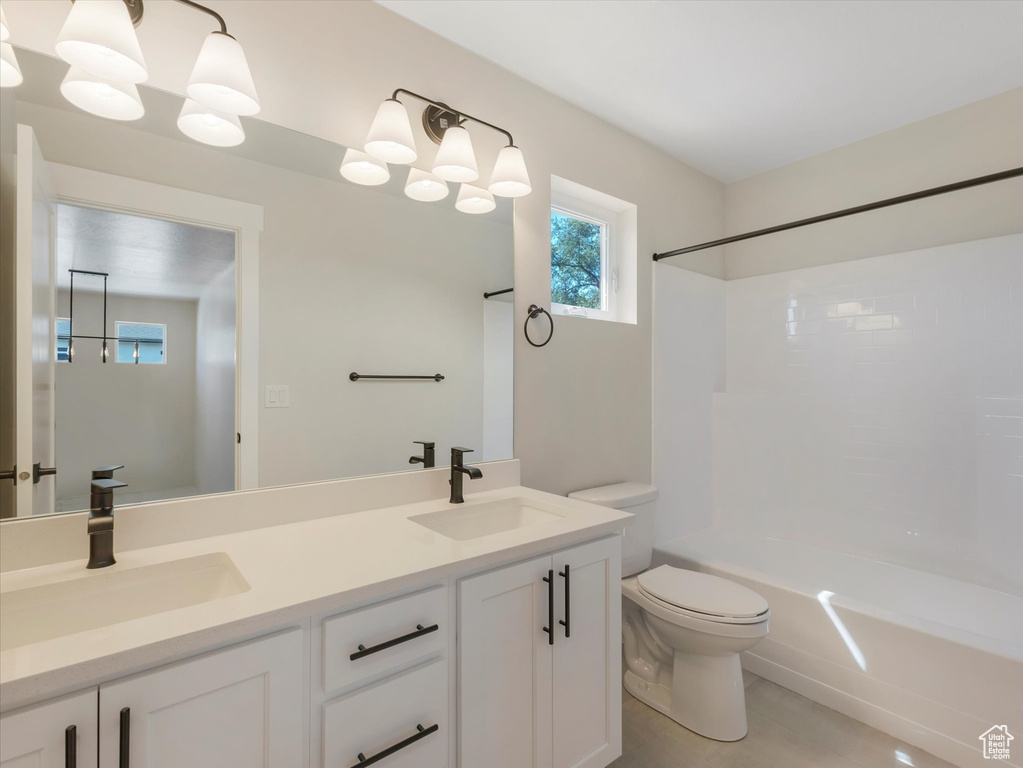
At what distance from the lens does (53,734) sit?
672 millimetres

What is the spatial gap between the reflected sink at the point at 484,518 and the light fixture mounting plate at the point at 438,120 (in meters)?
1.28

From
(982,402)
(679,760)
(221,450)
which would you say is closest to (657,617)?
(679,760)

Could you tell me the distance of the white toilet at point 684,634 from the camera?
1.70 m

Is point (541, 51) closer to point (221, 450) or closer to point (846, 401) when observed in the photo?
point (221, 450)

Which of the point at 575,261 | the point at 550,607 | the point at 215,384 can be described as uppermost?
the point at 575,261

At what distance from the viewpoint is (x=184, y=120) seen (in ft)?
4.03

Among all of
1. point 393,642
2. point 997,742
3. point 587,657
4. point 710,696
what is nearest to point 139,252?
point 393,642

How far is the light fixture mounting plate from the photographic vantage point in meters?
1.66

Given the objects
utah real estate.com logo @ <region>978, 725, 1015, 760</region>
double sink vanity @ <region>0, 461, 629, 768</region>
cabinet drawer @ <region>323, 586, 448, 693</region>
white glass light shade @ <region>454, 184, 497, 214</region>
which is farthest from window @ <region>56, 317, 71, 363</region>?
utah real estate.com logo @ <region>978, 725, 1015, 760</region>

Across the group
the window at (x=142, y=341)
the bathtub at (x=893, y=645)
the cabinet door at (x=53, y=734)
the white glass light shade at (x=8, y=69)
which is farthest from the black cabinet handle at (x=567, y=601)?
the white glass light shade at (x=8, y=69)

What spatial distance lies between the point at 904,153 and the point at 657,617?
254 centimetres

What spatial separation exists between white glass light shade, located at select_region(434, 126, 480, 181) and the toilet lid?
1679 millimetres

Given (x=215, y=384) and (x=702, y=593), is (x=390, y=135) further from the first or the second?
(x=702, y=593)

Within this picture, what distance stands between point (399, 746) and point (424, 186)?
160 cm
